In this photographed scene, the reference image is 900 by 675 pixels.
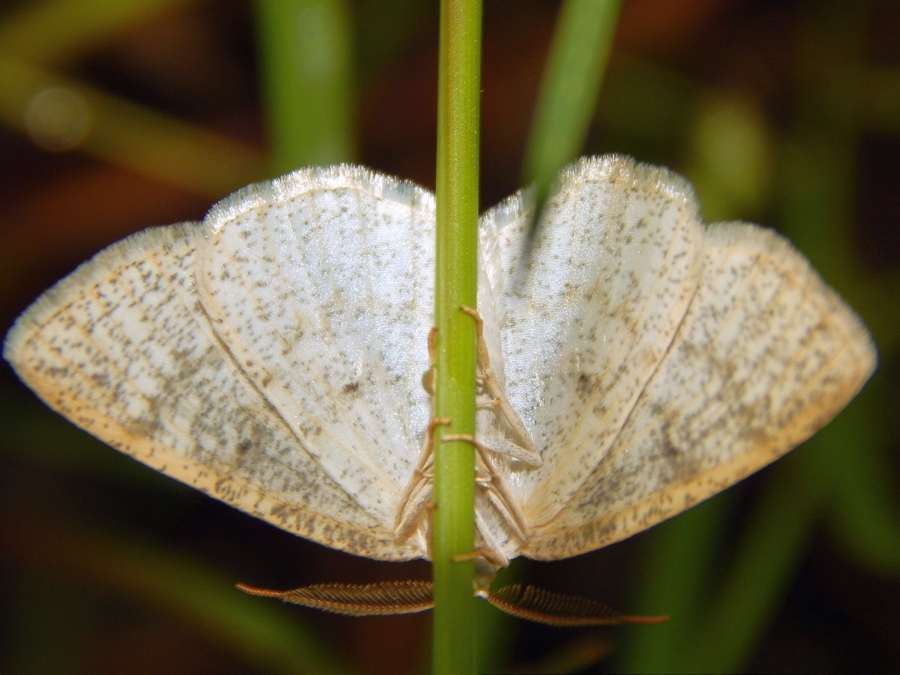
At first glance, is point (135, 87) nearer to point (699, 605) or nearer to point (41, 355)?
point (41, 355)

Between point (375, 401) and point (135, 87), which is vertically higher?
point (135, 87)

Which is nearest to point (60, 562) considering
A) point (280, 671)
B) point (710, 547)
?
point (280, 671)

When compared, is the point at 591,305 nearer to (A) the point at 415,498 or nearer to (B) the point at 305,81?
(A) the point at 415,498

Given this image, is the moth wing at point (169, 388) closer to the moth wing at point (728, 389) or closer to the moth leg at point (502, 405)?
the moth leg at point (502, 405)

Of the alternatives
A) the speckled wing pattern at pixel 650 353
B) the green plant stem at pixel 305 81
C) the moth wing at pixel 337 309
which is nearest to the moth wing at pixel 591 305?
the speckled wing pattern at pixel 650 353

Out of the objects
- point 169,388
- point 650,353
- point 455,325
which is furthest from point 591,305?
point 169,388

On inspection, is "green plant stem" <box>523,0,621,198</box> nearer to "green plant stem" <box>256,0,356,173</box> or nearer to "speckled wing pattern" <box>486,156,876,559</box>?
"speckled wing pattern" <box>486,156,876,559</box>
